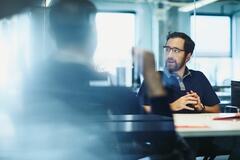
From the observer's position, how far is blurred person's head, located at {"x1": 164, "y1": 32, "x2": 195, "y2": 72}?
59 cm

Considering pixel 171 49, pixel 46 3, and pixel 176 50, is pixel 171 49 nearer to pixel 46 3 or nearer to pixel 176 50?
pixel 176 50

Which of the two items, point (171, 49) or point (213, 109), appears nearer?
point (171, 49)

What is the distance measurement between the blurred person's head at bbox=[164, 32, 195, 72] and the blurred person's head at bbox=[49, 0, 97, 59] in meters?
0.15

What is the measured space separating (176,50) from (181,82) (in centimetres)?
8

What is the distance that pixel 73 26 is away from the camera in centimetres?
48

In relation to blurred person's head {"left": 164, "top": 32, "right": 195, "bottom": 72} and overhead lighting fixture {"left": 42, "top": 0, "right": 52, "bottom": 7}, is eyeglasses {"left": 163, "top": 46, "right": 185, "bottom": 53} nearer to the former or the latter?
blurred person's head {"left": 164, "top": 32, "right": 195, "bottom": 72}

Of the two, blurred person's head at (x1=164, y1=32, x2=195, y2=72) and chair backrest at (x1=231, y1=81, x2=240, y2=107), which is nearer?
blurred person's head at (x1=164, y1=32, x2=195, y2=72)

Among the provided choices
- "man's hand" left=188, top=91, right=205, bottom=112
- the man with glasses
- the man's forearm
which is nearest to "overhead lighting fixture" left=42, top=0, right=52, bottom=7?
the man with glasses

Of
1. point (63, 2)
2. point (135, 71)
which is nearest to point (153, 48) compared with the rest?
point (135, 71)

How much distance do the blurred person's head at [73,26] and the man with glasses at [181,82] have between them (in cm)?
11

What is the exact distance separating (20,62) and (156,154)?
0.86ft

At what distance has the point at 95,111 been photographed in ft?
1.68

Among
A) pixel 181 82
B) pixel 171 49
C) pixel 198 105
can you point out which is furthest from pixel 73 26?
pixel 198 105

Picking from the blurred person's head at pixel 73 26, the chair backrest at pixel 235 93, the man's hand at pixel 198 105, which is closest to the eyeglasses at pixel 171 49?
the blurred person's head at pixel 73 26
